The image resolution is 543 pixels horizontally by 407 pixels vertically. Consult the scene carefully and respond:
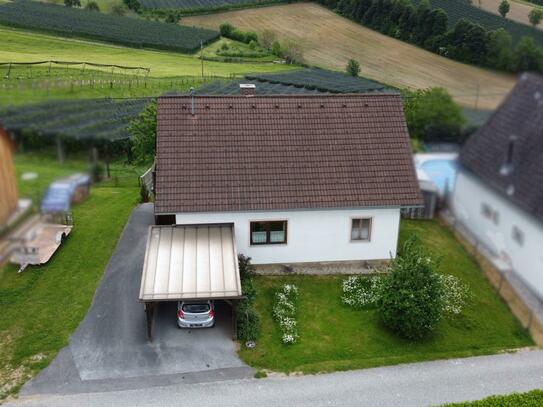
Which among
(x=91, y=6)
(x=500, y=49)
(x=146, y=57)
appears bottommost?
(x=146, y=57)

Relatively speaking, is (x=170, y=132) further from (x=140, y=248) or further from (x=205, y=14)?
(x=205, y=14)

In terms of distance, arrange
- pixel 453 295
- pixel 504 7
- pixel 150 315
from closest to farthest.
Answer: pixel 504 7 < pixel 150 315 < pixel 453 295

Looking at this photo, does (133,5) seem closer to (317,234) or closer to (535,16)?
(317,234)

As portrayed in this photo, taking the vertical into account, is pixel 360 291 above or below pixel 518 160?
below

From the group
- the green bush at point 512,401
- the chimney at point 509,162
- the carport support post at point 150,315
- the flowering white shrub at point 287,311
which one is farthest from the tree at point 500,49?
the carport support post at point 150,315

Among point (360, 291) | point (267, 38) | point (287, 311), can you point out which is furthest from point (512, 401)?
point (267, 38)

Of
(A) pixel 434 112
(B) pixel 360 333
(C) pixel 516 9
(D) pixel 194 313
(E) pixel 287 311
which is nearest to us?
(C) pixel 516 9

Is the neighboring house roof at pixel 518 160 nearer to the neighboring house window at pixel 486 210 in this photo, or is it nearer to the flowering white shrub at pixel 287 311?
the neighboring house window at pixel 486 210
